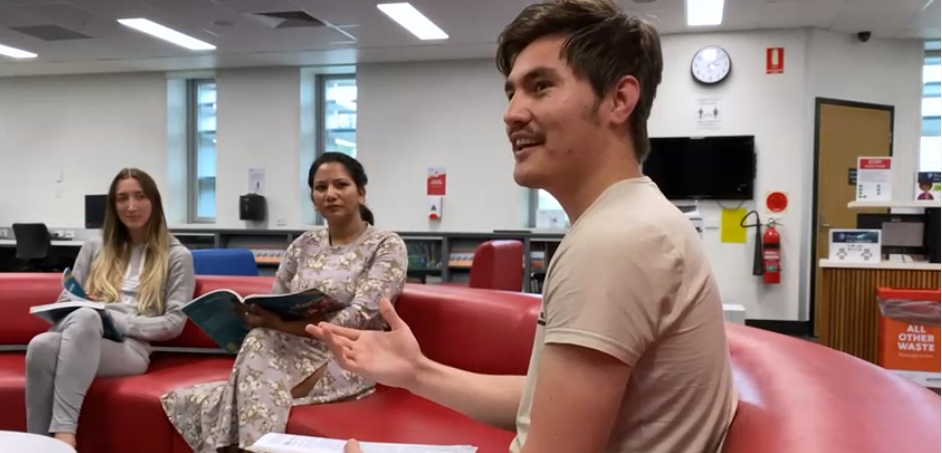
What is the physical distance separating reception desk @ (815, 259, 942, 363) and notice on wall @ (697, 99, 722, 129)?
2524 mm

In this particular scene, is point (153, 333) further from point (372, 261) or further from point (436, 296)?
point (436, 296)

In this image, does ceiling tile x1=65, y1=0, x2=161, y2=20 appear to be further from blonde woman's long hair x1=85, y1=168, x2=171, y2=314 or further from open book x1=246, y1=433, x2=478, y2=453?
open book x1=246, y1=433, x2=478, y2=453

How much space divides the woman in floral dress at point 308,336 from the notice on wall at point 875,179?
345 centimetres

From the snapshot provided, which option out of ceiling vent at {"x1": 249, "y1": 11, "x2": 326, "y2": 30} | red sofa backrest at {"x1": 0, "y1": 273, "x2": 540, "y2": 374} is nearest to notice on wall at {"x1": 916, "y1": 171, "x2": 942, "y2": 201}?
red sofa backrest at {"x1": 0, "y1": 273, "x2": 540, "y2": 374}

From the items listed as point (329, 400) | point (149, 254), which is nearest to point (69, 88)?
point (149, 254)

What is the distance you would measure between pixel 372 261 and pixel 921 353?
133 inches

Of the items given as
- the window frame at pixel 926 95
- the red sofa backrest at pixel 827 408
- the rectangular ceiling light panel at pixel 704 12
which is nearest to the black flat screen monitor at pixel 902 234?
the rectangular ceiling light panel at pixel 704 12

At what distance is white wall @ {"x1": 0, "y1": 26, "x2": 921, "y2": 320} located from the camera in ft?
20.6

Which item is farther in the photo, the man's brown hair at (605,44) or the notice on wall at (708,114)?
the notice on wall at (708,114)

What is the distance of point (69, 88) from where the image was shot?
850 centimetres

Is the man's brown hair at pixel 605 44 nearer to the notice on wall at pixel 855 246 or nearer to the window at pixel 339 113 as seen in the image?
the notice on wall at pixel 855 246

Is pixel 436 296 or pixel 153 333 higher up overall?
pixel 436 296

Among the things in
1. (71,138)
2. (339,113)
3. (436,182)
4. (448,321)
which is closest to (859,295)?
(448,321)

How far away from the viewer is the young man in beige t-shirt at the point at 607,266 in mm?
732
